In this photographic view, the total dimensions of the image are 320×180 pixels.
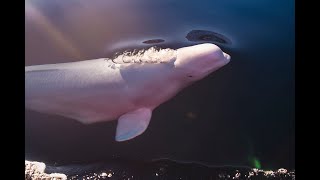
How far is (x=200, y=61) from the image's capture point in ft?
5.70

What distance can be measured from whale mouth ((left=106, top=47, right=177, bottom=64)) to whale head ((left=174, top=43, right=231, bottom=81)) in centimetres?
5

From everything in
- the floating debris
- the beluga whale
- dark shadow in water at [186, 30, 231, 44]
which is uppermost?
dark shadow in water at [186, 30, 231, 44]

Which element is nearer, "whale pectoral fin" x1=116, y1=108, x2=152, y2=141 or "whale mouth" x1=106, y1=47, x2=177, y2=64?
"whale pectoral fin" x1=116, y1=108, x2=152, y2=141

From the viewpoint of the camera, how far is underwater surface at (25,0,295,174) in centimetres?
169

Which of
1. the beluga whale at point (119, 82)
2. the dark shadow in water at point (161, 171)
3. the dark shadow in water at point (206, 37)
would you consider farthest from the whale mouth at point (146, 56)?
the dark shadow in water at point (161, 171)

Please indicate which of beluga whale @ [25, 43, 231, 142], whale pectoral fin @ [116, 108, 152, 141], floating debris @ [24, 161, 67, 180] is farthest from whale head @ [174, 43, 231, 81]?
floating debris @ [24, 161, 67, 180]

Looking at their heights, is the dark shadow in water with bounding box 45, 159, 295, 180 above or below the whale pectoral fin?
below

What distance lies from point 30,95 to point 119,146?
0.45m

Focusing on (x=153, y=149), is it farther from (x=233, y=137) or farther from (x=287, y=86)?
(x=287, y=86)

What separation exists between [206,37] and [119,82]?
1.45 ft

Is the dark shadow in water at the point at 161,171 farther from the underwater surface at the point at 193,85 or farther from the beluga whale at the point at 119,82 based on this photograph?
the beluga whale at the point at 119,82

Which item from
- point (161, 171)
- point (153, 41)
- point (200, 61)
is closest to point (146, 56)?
point (153, 41)

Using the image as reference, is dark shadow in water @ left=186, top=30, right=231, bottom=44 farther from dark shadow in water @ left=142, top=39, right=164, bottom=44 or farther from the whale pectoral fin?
the whale pectoral fin

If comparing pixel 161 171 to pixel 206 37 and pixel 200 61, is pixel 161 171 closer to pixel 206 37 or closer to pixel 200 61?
pixel 200 61
